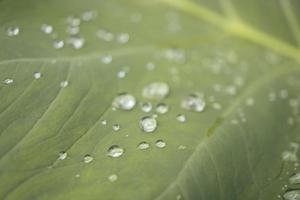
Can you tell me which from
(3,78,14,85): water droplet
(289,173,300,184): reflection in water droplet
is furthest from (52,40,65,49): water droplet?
(289,173,300,184): reflection in water droplet

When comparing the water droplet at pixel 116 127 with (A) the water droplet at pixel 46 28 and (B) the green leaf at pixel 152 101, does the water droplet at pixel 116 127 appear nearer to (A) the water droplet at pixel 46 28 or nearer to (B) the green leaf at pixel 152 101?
(B) the green leaf at pixel 152 101

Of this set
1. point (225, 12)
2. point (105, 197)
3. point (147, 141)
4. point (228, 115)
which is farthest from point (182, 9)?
point (105, 197)

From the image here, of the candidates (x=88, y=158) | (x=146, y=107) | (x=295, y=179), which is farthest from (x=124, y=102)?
(x=295, y=179)

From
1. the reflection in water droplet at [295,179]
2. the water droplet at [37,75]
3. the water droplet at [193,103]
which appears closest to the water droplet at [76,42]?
the water droplet at [37,75]

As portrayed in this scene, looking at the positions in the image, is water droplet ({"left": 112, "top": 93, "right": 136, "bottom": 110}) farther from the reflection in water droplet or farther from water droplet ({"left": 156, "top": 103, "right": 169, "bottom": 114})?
the reflection in water droplet

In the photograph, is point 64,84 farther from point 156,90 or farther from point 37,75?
point 156,90
